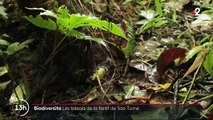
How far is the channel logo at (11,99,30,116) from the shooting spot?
0.99 meters

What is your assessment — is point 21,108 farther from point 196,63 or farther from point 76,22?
point 196,63

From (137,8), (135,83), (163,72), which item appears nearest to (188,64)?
(163,72)

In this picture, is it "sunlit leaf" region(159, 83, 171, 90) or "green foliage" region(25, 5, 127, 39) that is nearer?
"green foliage" region(25, 5, 127, 39)

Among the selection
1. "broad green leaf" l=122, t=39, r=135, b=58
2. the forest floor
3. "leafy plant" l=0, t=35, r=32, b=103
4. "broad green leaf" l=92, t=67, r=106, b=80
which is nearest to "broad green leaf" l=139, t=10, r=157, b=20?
the forest floor

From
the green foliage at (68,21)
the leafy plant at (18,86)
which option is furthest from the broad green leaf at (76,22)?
the leafy plant at (18,86)

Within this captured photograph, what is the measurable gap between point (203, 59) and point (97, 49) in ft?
1.33

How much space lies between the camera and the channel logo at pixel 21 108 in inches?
39.1

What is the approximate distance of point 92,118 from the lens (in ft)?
3.06

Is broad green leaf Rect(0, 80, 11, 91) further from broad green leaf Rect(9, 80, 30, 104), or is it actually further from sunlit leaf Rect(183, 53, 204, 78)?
sunlit leaf Rect(183, 53, 204, 78)

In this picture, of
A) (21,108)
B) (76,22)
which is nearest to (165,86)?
(76,22)

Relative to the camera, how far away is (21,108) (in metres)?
1.00

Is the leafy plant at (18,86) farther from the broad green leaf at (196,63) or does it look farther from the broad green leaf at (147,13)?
the broad green leaf at (147,13)

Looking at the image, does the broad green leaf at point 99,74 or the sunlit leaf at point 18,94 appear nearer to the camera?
the sunlit leaf at point 18,94

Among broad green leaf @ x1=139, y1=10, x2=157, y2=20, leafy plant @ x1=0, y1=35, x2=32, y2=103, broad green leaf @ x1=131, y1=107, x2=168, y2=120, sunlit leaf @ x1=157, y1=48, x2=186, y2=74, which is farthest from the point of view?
broad green leaf @ x1=139, y1=10, x2=157, y2=20
